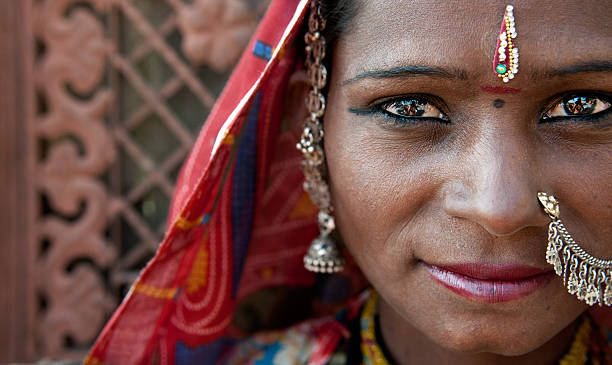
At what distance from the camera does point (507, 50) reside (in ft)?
2.73

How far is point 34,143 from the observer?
1.88 metres

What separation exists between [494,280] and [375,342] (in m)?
0.42

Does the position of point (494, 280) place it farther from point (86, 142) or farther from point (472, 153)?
point (86, 142)

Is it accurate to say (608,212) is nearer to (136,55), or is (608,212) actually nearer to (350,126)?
(350,126)

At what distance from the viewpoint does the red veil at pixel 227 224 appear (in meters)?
1.08

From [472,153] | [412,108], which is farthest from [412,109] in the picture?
[472,153]

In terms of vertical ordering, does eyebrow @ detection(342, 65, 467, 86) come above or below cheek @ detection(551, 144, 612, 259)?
above

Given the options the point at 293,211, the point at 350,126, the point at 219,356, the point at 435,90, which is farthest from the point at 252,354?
the point at 435,90

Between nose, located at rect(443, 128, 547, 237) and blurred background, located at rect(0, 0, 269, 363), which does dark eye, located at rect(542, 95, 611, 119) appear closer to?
nose, located at rect(443, 128, 547, 237)

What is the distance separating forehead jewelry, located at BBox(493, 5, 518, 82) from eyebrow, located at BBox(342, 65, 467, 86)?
5 centimetres

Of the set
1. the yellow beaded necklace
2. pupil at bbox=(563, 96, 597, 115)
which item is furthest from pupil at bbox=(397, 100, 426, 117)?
the yellow beaded necklace

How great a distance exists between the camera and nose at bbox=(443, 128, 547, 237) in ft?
2.71

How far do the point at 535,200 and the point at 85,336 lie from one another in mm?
1602

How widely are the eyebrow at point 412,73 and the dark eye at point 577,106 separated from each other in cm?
16
